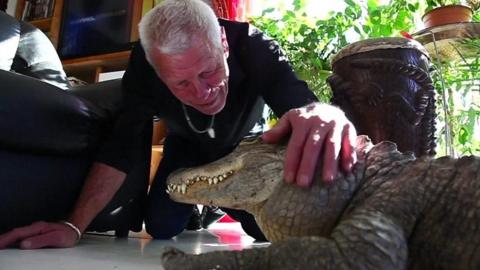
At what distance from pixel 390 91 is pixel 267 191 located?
818 millimetres

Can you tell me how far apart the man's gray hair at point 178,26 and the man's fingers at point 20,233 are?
0.56 m

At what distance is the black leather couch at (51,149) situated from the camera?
125cm

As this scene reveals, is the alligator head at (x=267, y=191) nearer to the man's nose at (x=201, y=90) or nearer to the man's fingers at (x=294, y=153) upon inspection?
the man's fingers at (x=294, y=153)

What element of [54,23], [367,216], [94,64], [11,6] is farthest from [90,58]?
[367,216]

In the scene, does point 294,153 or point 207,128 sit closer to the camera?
point 294,153

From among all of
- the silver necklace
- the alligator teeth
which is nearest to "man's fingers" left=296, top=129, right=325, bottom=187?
the alligator teeth

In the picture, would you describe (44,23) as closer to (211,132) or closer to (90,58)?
(90,58)

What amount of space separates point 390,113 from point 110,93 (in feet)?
3.21

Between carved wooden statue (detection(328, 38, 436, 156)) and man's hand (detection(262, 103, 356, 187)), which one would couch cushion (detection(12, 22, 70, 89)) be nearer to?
carved wooden statue (detection(328, 38, 436, 156))

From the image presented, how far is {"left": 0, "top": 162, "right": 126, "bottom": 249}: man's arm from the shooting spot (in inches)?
48.2

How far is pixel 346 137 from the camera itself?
85cm

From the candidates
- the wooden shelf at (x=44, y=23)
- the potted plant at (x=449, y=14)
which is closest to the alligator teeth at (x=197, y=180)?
the potted plant at (x=449, y=14)

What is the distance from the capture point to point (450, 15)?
1896mm

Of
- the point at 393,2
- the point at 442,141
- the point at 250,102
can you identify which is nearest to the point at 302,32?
the point at 393,2
